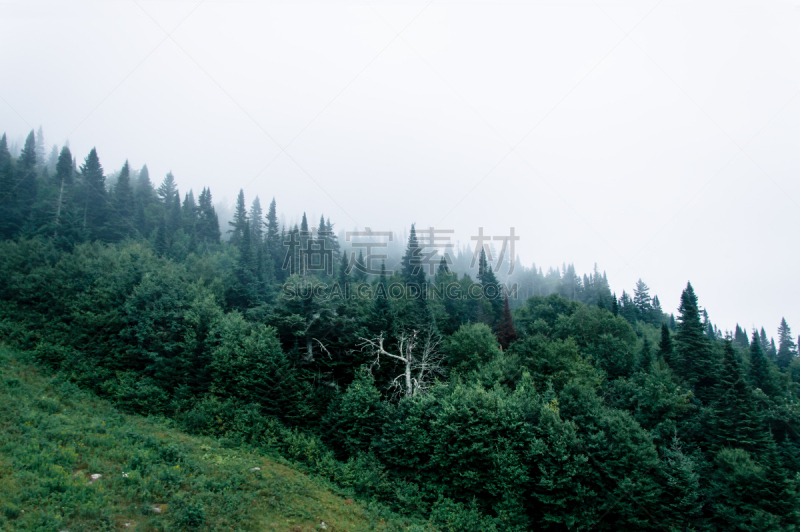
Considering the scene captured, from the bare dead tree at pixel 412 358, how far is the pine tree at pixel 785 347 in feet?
273

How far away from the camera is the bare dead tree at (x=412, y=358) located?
1240 inches

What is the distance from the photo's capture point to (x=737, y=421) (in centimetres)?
3156

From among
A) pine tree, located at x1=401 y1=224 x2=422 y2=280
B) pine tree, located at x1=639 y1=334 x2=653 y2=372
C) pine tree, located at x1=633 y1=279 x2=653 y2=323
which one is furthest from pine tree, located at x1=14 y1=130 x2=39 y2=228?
pine tree, located at x1=633 y1=279 x2=653 y2=323

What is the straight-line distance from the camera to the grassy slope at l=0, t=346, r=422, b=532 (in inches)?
578

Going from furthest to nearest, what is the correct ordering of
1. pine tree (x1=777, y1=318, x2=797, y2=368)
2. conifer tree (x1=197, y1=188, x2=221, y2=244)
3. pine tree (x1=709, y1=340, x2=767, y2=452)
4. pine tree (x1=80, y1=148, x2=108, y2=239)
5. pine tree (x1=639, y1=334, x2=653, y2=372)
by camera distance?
conifer tree (x1=197, y1=188, x2=221, y2=244)
pine tree (x1=777, y1=318, x2=797, y2=368)
pine tree (x1=80, y1=148, x2=108, y2=239)
pine tree (x1=639, y1=334, x2=653, y2=372)
pine tree (x1=709, y1=340, x2=767, y2=452)

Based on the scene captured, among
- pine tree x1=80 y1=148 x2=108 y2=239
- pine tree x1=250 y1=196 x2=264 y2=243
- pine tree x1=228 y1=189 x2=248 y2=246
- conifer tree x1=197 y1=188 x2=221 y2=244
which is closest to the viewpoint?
pine tree x1=80 y1=148 x2=108 y2=239

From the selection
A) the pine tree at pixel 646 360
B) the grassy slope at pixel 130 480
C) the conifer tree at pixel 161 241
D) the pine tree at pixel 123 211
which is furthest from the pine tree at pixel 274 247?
the pine tree at pixel 646 360

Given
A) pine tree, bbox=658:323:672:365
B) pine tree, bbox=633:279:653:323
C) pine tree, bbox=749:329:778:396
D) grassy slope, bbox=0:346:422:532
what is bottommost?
grassy slope, bbox=0:346:422:532

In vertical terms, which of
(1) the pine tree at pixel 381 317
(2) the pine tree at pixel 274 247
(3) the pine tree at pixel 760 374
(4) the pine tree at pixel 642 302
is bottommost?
(3) the pine tree at pixel 760 374

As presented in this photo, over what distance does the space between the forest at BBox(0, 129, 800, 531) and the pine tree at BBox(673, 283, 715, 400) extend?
23 cm

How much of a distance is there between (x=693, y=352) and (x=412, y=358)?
3917cm

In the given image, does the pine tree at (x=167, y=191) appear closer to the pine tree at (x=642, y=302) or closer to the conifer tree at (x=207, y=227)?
the conifer tree at (x=207, y=227)

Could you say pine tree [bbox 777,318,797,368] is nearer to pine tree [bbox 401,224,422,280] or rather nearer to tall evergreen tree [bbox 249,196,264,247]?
pine tree [bbox 401,224,422,280]

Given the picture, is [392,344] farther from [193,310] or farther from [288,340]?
[193,310]
